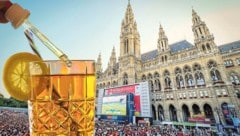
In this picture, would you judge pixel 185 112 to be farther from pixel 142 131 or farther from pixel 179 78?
pixel 142 131

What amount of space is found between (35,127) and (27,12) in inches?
20.3

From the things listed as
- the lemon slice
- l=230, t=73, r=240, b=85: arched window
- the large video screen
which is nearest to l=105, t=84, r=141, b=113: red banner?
the large video screen

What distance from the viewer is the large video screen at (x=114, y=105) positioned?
24.1 meters

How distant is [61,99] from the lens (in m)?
0.65

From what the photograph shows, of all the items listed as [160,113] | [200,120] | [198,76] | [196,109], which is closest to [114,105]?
[160,113]

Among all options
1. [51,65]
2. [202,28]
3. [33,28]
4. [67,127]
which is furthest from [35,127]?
[202,28]

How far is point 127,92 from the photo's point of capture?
2616cm

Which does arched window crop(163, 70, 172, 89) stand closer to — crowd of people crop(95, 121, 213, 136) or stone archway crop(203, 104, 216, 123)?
stone archway crop(203, 104, 216, 123)

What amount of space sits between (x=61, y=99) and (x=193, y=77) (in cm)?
2589

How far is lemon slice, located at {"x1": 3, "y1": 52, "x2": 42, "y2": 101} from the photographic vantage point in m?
0.77

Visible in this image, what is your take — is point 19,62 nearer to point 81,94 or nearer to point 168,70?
point 81,94

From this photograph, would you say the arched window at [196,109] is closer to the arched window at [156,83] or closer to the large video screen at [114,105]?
the arched window at [156,83]

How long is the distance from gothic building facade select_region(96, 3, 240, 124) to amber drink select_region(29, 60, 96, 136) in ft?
76.8

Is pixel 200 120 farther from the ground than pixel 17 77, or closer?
closer
